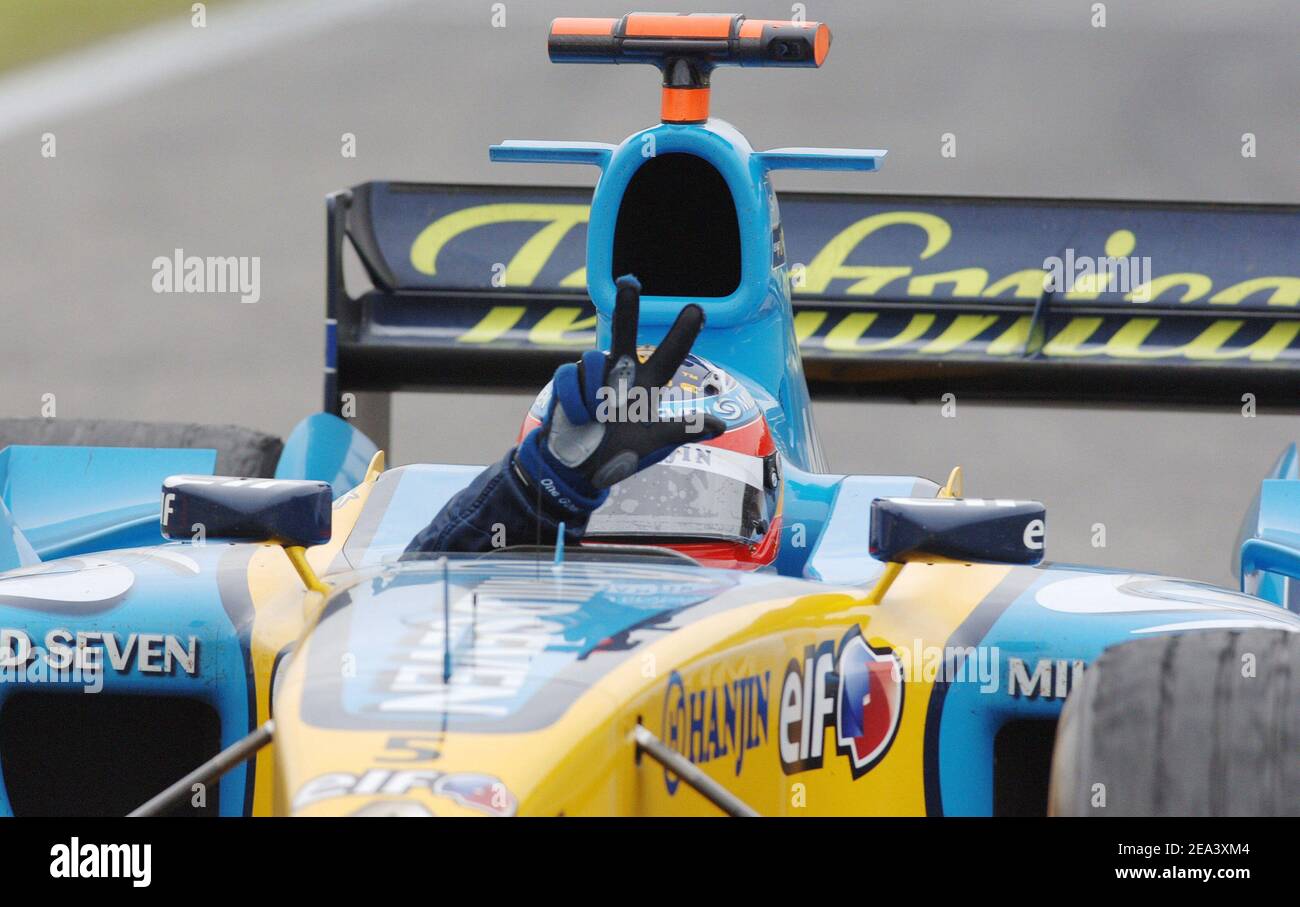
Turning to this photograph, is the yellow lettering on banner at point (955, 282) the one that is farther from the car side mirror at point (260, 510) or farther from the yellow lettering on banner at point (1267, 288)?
the car side mirror at point (260, 510)

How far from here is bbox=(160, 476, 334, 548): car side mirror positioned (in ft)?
11.3

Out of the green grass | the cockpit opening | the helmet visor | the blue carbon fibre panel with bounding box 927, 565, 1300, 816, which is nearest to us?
the blue carbon fibre panel with bounding box 927, 565, 1300, 816

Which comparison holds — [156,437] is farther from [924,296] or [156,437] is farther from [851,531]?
[851,531]

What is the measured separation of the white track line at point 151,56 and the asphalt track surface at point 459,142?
36 mm

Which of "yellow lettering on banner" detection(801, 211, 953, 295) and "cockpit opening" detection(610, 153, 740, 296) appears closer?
"cockpit opening" detection(610, 153, 740, 296)

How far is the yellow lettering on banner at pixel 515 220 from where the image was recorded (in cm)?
652

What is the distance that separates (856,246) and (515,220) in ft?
3.78

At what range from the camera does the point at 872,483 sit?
4.68 meters

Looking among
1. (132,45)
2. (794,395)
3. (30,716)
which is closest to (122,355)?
(132,45)

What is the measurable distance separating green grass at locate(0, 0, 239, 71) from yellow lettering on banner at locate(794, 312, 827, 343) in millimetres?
11011

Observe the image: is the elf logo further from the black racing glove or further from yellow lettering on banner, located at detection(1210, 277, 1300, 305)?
yellow lettering on banner, located at detection(1210, 277, 1300, 305)

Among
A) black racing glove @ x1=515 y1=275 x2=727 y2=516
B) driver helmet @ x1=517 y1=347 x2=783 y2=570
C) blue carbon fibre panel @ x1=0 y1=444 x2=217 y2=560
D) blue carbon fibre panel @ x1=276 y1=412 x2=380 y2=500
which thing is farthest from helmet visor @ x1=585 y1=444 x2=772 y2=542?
blue carbon fibre panel @ x1=0 y1=444 x2=217 y2=560

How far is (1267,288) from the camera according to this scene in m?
6.36

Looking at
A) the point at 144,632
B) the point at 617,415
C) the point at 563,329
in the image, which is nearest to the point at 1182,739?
the point at 617,415
